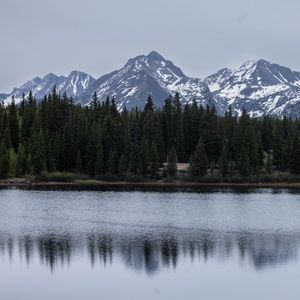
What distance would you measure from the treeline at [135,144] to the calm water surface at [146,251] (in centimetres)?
5288

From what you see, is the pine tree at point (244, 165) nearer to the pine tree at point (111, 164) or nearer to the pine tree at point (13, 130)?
the pine tree at point (111, 164)

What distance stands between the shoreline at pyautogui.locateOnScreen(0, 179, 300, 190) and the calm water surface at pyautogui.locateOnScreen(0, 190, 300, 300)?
38.9m

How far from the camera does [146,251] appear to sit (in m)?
56.4

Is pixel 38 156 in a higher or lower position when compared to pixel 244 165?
higher

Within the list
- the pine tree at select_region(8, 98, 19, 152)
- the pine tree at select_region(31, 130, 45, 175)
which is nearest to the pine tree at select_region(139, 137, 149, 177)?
the pine tree at select_region(31, 130, 45, 175)

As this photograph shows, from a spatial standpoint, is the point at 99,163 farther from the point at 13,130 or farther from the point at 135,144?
the point at 13,130

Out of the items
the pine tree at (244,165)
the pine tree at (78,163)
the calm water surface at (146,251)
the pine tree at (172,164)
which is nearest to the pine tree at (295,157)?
the pine tree at (244,165)

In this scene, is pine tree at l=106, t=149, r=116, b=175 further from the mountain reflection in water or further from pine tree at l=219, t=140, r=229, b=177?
the mountain reflection in water

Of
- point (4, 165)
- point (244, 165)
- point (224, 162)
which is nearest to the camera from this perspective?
point (4, 165)

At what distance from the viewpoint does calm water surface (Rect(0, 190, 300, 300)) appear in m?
43.3

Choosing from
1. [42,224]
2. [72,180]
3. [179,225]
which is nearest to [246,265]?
[179,225]

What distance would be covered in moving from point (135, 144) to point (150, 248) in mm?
100149

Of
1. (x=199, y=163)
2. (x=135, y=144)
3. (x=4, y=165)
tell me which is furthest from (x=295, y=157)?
(x=4, y=165)

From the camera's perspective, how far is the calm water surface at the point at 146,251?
142ft
